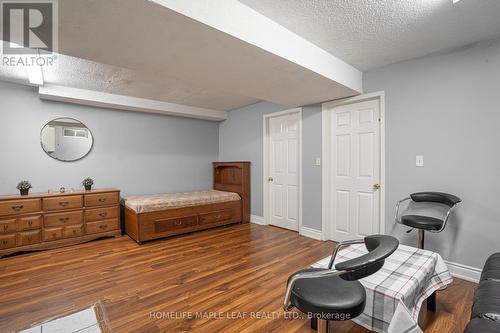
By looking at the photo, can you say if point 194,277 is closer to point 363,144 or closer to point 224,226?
point 224,226

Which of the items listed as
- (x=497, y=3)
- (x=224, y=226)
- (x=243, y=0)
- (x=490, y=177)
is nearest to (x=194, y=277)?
A: (x=224, y=226)

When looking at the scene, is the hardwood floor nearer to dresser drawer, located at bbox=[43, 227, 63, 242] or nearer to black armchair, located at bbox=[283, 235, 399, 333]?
dresser drawer, located at bbox=[43, 227, 63, 242]

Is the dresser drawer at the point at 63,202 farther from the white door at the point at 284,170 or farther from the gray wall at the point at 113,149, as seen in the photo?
the white door at the point at 284,170

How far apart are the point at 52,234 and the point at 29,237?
0.24m

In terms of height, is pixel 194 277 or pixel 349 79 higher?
pixel 349 79

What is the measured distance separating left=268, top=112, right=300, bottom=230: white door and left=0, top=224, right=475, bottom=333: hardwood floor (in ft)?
2.47

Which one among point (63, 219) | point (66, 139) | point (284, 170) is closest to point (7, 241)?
point (63, 219)

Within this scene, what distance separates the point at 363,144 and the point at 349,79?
2.95ft

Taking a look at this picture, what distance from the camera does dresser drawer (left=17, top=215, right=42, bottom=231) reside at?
10.3ft

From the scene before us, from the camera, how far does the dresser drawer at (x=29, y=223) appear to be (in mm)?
3150

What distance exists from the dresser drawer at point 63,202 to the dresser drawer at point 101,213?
176mm

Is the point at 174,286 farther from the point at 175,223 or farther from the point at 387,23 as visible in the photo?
the point at 387,23

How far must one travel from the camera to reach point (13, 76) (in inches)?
125

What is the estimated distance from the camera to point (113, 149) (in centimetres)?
431
